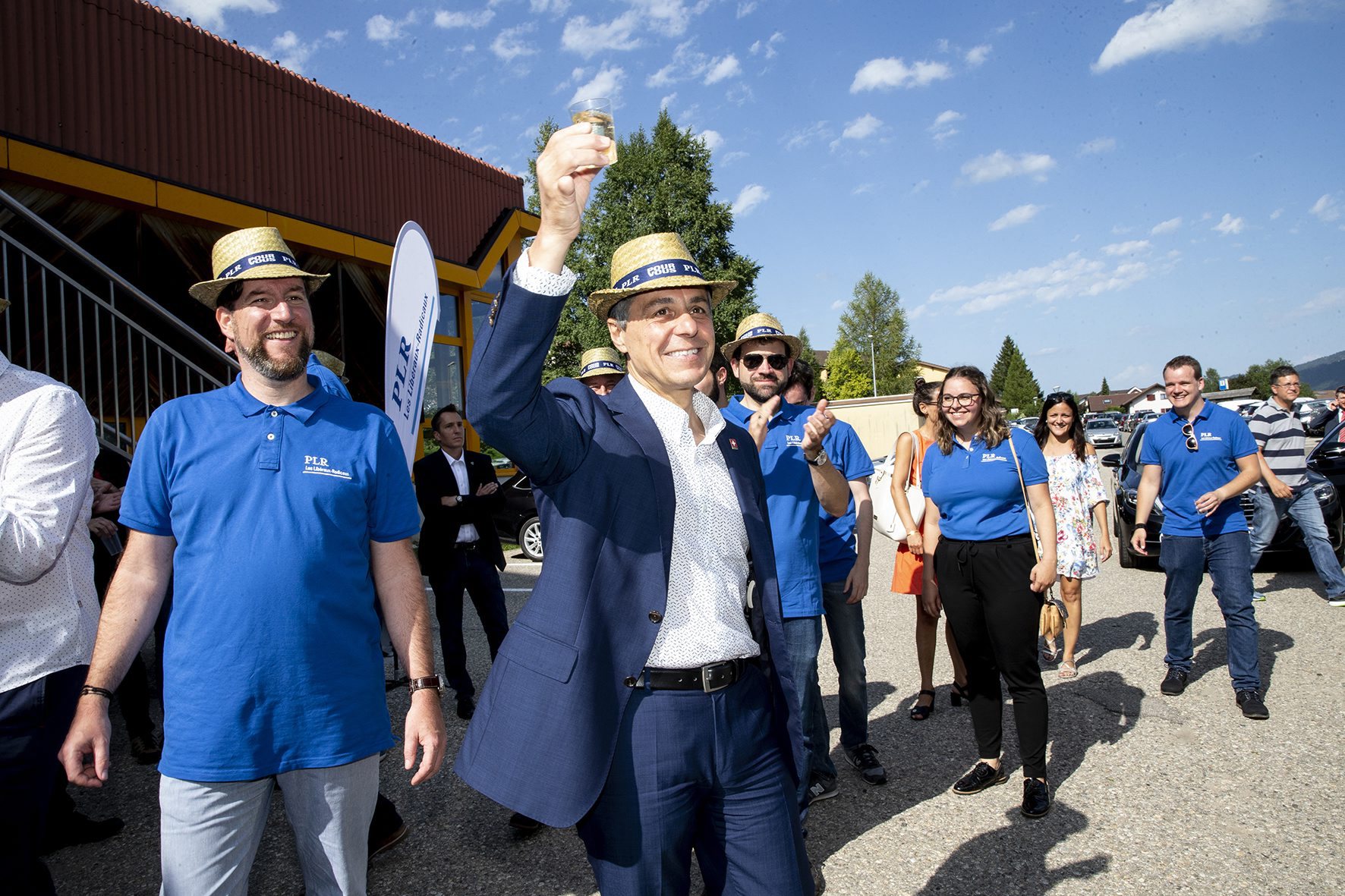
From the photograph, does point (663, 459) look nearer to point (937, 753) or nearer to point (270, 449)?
point (270, 449)

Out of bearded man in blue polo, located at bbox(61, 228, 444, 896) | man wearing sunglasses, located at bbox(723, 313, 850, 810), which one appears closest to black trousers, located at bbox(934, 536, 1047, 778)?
man wearing sunglasses, located at bbox(723, 313, 850, 810)

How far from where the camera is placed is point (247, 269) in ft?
7.67

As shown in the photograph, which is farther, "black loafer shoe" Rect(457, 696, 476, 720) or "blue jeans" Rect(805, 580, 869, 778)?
"black loafer shoe" Rect(457, 696, 476, 720)

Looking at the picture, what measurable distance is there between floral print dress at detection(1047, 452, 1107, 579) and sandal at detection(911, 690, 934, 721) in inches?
58.6

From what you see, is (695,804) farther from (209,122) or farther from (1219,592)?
(209,122)

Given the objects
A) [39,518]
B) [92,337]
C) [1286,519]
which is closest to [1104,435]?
[1286,519]

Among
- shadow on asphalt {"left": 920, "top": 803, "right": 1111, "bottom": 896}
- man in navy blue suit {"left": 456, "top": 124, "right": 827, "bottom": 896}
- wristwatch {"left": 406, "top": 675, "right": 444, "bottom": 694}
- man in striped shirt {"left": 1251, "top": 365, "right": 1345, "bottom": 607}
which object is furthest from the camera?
man in striped shirt {"left": 1251, "top": 365, "right": 1345, "bottom": 607}

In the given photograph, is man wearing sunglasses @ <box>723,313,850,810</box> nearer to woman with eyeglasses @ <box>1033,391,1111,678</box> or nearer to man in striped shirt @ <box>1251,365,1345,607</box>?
woman with eyeglasses @ <box>1033,391,1111,678</box>

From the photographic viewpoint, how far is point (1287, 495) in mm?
7223

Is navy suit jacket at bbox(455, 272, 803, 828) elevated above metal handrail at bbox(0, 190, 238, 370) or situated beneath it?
situated beneath

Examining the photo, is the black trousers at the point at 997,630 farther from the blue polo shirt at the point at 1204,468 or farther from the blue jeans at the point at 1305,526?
the blue jeans at the point at 1305,526

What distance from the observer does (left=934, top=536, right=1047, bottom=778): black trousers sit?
154 inches

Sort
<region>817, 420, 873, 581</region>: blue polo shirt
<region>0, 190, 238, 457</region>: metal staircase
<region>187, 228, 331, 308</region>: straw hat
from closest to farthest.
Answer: <region>187, 228, 331, 308</region>: straw hat
<region>817, 420, 873, 581</region>: blue polo shirt
<region>0, 190, 238, 457</region>: metal staircase

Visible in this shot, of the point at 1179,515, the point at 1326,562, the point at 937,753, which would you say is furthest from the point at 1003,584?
the point at 1326,562
